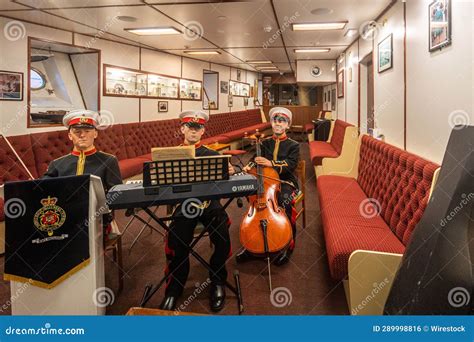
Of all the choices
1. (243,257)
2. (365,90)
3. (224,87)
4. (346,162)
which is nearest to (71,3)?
(243,257)

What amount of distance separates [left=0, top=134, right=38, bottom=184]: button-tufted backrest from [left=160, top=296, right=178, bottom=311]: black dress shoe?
2.61m

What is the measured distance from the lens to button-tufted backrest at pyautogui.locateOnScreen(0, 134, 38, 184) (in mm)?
3716

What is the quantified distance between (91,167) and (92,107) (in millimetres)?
4017

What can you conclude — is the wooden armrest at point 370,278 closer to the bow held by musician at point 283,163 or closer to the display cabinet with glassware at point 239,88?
the bow held by musician at point 283,163

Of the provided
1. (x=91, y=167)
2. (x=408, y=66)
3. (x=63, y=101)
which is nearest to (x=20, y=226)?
(x=91, y=167)

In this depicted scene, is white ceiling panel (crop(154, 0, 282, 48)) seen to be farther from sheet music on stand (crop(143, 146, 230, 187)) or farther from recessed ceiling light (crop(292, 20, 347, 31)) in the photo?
sheet music on stand (crop(143, 146, 230, 187))

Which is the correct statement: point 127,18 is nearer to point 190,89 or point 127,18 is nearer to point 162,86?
point 162,86

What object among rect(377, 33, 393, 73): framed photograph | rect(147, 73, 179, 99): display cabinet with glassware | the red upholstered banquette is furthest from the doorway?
rect(147, 73, 179, 99): display cabinet with glassware

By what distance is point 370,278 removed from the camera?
195cm

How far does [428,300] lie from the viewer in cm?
138

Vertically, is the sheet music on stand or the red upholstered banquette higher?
the sheet music on stand

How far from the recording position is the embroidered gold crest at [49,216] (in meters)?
1.80

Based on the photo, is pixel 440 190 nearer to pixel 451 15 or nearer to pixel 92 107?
pixel 451 15

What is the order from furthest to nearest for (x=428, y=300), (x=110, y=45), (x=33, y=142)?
(x=110, y=45)
(x=33, y=142)
(x=428, y=300)
